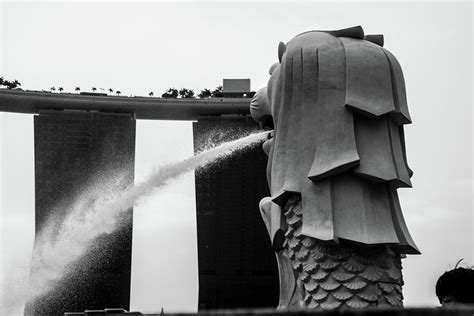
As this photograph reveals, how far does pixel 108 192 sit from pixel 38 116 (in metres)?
3.91

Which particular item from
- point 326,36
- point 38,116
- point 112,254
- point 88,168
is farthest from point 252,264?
point 326,36

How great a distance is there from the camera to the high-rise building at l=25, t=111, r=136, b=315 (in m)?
29.7

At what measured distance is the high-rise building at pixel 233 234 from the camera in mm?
30359

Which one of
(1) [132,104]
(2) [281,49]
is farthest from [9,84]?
(2) [281,49]

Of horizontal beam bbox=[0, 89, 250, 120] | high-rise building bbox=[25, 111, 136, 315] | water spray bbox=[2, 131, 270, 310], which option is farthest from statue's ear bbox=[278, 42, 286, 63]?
high-rise building bbox=[25, 111, 136, 315]

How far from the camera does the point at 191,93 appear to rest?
30.2 meters

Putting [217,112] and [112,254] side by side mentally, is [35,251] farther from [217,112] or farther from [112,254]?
[217,112]

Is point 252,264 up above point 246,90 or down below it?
below

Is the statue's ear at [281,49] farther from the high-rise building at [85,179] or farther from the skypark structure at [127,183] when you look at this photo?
the high-rise building at [85,179]

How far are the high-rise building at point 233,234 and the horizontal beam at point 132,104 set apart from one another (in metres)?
0.97

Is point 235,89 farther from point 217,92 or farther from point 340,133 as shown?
point 340,133

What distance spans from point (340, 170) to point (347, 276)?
1.26 m

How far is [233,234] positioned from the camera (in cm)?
3091

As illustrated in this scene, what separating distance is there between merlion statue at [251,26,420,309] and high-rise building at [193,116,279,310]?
1904 cm
